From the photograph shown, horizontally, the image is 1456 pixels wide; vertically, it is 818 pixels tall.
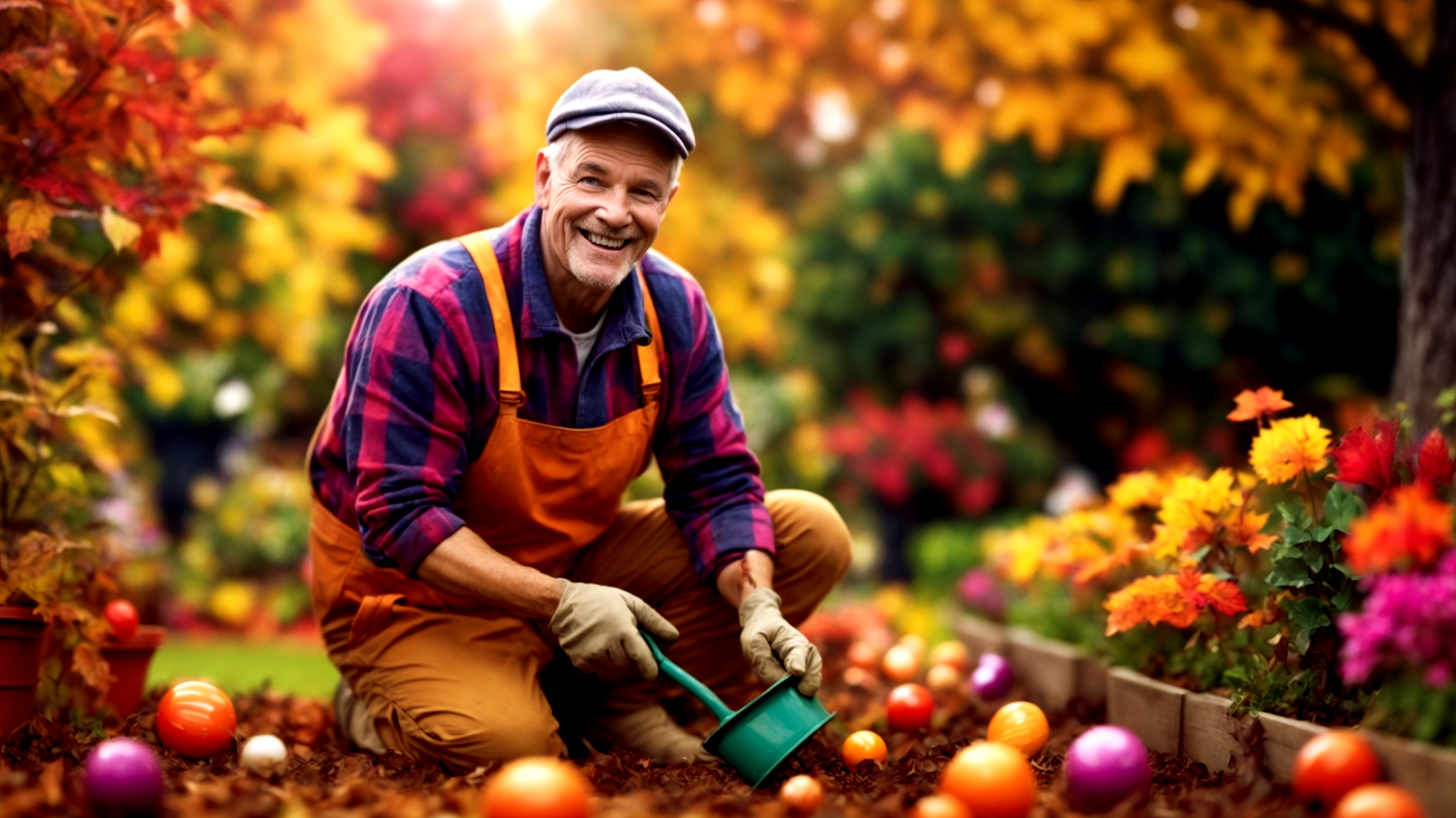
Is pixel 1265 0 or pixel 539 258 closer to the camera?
pixel 539 258

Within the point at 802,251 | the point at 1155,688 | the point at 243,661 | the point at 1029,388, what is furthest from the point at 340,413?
the point at 1029,388

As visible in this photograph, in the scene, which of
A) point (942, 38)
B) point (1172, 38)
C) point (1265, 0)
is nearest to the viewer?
point (1265, 0)

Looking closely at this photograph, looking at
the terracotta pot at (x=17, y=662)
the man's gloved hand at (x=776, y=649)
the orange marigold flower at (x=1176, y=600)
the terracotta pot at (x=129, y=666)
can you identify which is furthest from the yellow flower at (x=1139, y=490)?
the terracotta pot at (x=17, y=662)

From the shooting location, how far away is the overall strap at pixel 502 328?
257 centimetres

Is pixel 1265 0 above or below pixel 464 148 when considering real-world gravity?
below

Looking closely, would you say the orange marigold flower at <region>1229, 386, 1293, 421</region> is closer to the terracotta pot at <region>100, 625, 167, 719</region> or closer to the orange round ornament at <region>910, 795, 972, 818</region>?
the orange round ornament at <region>910, 795, 972, 818</region>

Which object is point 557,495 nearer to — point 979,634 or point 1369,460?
point 1369,460

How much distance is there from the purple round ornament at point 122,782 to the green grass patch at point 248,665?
148 centimetres

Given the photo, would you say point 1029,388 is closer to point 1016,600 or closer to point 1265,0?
point 1016,600

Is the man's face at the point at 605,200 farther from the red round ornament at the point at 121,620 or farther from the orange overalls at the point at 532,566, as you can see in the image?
the red round ornament at the point at 121,620

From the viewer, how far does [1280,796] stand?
6.77ft

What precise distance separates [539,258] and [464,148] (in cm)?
558

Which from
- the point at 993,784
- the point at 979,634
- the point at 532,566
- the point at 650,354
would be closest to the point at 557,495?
the point at 532,566

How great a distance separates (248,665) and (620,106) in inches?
130
